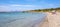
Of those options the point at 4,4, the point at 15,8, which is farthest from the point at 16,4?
the point at 4,4

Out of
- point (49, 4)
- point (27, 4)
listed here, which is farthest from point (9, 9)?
point (49, 4)

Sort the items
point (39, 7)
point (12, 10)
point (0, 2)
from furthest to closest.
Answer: point (39, 7) → point (12, 10) → point (0, 2)

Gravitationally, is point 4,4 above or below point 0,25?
above

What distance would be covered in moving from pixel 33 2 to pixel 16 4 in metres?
0.32

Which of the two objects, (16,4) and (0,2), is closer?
(0,2)

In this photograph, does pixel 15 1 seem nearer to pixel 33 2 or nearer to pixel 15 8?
pixel 15 8

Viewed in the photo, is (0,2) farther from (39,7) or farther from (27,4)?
(39,7)

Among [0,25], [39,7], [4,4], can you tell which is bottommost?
[0,25]

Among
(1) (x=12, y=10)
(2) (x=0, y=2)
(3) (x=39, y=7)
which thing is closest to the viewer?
(2) (x=0, y=2)

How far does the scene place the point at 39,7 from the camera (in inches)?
93.5

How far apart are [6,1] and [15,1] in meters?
0.16

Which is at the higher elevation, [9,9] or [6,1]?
[6,1]

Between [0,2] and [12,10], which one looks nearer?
[0,2]

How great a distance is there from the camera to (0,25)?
7.45 feet
